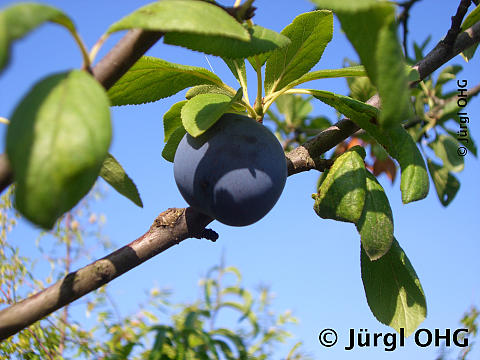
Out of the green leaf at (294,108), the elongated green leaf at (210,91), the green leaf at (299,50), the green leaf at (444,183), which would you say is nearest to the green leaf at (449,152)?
the green leaf at (444,183)

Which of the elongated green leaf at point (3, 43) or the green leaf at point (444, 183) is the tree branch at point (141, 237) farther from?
the green leaf at point (444, 183)

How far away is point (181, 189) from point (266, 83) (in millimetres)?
283

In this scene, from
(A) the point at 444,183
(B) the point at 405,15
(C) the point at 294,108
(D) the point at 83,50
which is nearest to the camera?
(D) the point at 83,50

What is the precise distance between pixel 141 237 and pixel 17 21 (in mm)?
426

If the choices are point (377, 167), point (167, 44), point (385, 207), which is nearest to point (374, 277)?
point (385, 207)

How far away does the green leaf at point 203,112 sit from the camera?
0.68 m

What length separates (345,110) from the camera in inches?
32.9

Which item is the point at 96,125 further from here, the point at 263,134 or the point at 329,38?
the point at 329,38

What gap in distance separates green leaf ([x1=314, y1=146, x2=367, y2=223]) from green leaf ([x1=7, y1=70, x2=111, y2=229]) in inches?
18.8

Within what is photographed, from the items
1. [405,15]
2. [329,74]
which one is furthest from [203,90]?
[405,15]

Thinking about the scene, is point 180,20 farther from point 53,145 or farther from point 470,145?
point 470,145

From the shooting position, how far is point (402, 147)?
795mm

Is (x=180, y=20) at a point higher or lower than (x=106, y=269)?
higher

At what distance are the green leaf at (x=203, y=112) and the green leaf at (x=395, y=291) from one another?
458 millimetres
